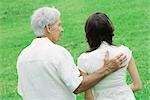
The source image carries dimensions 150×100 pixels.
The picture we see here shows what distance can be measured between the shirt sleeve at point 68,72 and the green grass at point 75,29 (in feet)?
10.3

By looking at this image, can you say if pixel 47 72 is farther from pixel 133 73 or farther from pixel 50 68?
pixel 133 73

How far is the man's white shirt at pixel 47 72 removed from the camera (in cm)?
A: 424

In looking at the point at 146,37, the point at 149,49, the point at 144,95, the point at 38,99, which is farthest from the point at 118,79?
the point at 146,37

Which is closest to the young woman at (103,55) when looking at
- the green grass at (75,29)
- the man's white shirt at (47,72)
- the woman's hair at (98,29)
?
the woman's hair at (98,29)

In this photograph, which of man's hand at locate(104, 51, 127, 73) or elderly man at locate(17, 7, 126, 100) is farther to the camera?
man's hand at locate(104, 51, 127, 73)

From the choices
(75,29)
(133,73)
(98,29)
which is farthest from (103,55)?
(75,29)

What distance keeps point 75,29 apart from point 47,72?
8593mm

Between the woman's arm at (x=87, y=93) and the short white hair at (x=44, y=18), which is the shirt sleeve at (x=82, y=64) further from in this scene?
the short white hair at (x=44, y=18)

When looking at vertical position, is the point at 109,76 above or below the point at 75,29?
above

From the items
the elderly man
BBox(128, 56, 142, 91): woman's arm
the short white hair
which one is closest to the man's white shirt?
the elderly man

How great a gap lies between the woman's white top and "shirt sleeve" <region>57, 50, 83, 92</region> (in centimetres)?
20

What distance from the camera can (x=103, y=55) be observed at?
14.5 ft

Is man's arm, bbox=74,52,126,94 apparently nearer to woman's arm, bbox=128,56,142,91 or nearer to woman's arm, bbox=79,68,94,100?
woman's arm, bbox=79,68,94,100

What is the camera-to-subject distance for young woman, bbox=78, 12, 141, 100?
442 cm
